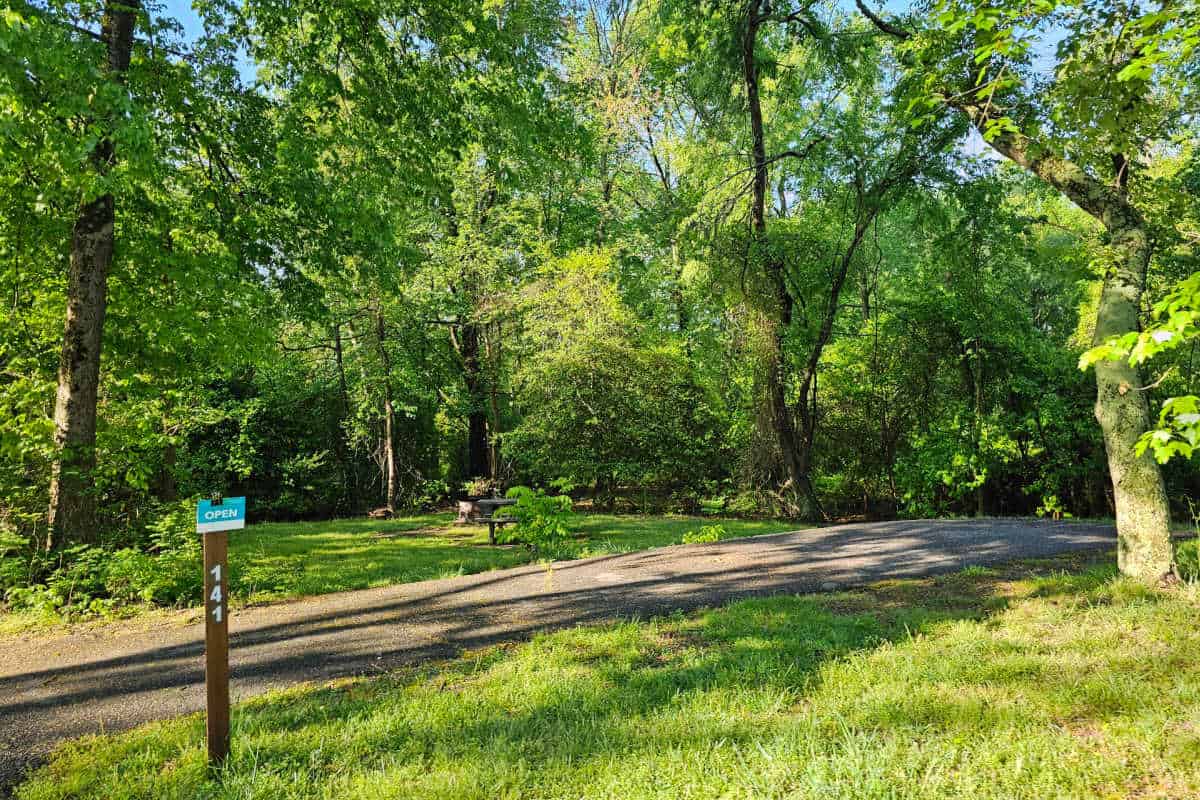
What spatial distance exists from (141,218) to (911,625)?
32.4 feet

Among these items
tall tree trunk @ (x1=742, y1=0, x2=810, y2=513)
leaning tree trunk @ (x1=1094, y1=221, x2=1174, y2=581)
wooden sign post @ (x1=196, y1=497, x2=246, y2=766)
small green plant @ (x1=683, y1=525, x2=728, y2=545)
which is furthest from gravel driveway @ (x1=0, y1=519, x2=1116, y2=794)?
tall tree trunk @ (x1=742, y1=0, x2=810, y2=513)

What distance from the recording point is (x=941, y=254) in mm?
12328

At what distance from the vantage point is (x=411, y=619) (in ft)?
19.4

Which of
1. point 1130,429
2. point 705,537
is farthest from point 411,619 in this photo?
point 1130,429

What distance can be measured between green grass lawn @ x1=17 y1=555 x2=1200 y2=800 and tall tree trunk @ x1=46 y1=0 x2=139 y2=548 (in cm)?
435

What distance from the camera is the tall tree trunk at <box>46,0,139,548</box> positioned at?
6816 millimetres

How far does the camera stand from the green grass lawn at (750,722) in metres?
2.72

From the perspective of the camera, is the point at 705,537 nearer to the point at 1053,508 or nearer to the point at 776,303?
the point at 776,303

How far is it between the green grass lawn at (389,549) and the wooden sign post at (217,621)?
4217mm

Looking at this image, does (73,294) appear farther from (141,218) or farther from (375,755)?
(375,755)

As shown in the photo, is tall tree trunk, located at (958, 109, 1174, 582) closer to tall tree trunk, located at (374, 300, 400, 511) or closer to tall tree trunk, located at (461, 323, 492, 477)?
tall tree trunk, located at (461, 323, 492, 477)

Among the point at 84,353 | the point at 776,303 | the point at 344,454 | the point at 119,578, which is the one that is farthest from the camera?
the point at 344,454

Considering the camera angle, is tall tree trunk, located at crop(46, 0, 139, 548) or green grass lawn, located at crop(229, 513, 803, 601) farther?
green grass lawn, located at crop(229, 513, 803, 601)

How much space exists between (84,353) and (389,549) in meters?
5.04
